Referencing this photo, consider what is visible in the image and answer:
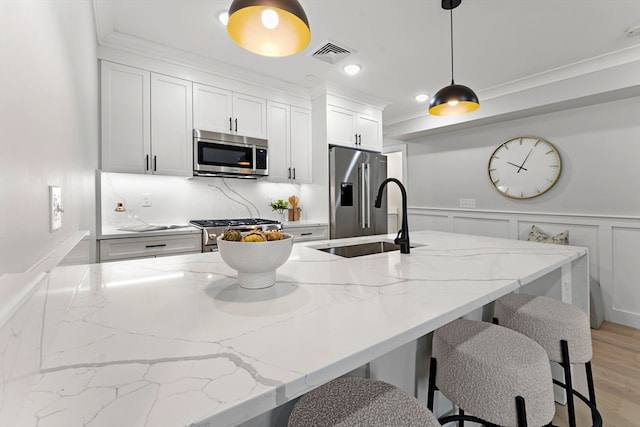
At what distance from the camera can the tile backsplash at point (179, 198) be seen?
9.30 feet

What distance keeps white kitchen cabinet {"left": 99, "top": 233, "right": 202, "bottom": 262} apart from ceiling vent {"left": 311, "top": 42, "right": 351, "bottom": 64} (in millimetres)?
1925

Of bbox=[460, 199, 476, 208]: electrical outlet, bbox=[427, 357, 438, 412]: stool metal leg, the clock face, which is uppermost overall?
the clock face

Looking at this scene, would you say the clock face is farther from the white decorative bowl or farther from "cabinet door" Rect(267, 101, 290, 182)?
the white decorative bowl

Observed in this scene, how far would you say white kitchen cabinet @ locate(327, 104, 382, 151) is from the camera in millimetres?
3584

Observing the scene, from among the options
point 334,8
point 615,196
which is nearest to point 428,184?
point 615,196

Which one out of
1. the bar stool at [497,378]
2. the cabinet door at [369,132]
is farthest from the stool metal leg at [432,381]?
the cabinet door at [369,132]

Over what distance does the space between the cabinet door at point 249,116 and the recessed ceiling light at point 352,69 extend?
0.94 meters

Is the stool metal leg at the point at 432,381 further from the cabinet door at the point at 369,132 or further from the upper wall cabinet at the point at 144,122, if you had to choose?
the cabinet door at the point at 369,132

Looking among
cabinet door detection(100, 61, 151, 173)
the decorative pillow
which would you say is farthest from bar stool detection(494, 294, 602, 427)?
cabinet door detection(100, 61, 151, 173)

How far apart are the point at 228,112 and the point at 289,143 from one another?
767 millimetres

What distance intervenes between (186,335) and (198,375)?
160 mm

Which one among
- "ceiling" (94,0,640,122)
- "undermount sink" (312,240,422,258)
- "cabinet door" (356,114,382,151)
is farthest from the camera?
"cabinet door" (356,114,382,151)

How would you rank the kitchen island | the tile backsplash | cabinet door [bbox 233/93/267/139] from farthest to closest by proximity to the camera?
cabinet door [bbox 233/93/267/139] → the tile backsplash → the kitchen island

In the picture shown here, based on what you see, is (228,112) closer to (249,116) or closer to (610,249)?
(249,116)
